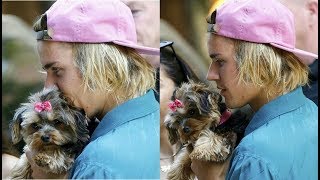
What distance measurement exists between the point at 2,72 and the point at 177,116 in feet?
2.95

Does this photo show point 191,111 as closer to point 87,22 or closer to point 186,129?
point 186,129

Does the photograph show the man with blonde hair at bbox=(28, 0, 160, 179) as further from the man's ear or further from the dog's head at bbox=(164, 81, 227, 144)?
the man's ear

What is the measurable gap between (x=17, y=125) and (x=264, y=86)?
1.28 m

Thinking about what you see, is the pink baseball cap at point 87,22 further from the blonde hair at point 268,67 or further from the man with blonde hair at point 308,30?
the man with blonde hair at point 308,30

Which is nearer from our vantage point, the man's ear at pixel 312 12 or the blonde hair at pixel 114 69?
the blonde hair at pixel 114 69

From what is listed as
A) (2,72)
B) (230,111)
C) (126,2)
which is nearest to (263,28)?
(230,111)

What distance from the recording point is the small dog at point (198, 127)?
3.21m

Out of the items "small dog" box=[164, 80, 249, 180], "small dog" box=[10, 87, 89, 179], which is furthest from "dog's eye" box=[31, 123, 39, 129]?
"small dog" box=[164, 80, 249, 180]

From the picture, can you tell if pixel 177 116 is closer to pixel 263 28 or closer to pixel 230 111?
pixel 230 111

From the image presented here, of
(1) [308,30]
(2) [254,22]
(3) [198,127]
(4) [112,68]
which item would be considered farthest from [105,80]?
(1) [308,30]

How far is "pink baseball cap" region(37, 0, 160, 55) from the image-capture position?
302 centimetres

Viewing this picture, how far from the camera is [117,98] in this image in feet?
10.3

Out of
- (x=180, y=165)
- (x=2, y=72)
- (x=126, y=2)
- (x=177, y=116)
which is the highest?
(x=126, y=2)

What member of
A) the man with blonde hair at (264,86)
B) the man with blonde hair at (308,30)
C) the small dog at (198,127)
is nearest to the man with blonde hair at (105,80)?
the small dog at (198,127)
